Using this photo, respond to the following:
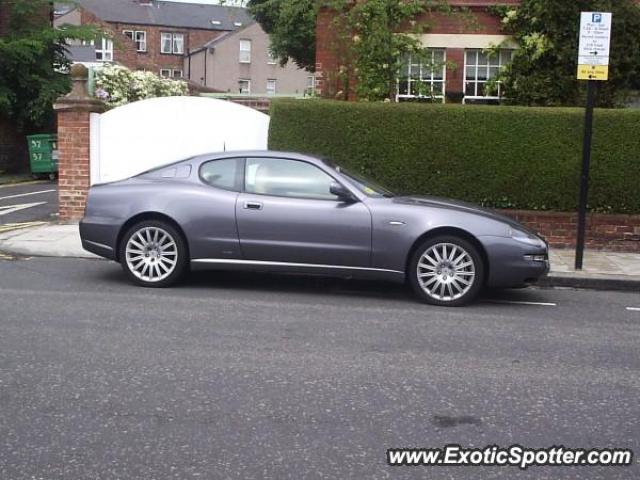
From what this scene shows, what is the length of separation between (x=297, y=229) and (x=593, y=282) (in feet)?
11.9

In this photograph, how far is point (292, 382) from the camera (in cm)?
506

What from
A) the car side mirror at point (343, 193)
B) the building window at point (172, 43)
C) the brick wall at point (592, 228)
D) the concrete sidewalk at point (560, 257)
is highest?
the building window at point (172, 43)

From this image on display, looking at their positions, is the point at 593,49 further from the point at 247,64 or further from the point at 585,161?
the point at 247,64

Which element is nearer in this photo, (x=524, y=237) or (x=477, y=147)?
(x=524, y=237)

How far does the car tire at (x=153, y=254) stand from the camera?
26.5 ft

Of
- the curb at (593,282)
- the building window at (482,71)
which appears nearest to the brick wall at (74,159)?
the curb at (593,282)

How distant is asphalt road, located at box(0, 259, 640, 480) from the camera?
391 cm

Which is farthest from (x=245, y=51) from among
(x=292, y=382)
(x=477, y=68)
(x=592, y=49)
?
(x=292, y=382)

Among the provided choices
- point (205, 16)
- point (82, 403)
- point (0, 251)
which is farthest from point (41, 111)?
point (205, 16)

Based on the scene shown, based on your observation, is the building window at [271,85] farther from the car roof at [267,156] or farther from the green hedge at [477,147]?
the car roof at [267,156]

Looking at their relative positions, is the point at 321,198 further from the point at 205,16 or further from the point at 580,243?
the point at 205,16

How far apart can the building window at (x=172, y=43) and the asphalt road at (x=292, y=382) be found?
58.7 meters

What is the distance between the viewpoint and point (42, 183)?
896 inches

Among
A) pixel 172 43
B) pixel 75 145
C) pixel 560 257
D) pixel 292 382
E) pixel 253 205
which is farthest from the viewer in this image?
pixel 172 43
